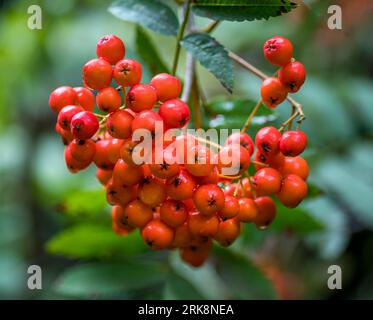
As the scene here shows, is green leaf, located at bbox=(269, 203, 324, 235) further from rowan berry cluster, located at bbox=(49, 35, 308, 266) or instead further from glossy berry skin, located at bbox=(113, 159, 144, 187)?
glossy berry skin, located at bbox=(113, 159, 144, 187)

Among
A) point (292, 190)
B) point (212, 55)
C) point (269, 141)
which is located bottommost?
point (292, 190)

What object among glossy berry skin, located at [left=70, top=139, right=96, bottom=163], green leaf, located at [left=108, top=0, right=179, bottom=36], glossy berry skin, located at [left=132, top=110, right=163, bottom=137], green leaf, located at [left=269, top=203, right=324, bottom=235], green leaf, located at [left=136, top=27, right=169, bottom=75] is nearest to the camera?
glossy berry skin, located at [left=132, top=110, right=163, bottom=137]

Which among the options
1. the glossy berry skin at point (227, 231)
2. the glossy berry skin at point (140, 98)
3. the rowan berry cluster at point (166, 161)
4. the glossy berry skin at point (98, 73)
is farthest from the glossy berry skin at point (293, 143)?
the glossy berry skin at point (98, 73)

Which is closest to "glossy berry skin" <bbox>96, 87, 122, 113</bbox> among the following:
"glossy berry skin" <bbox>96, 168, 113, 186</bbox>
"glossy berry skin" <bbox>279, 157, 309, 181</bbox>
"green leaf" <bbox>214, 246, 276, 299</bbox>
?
"glossy berry skin" <bbox>96, 168, 113, 186</bbox>

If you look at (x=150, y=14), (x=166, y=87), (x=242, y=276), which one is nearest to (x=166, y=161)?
(x=166, y=87)

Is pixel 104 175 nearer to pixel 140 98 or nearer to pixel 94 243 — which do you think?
pixel 140 98

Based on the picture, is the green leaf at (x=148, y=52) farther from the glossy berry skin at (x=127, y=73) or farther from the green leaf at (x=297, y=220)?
the green leaf at (x=297, y=220)

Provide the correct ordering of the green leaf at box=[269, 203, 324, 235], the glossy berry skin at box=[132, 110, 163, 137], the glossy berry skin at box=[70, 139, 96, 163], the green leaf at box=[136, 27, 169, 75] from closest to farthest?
1. the glossy berry skin at box=[132, 110, 163, 137]
2. the glossy berry skin at box=[70, 139, 96, 163]
3. the green leaf at box=[136, 27, 169, 75]
4. the green leaf at box=[269, 203, 324, 235]

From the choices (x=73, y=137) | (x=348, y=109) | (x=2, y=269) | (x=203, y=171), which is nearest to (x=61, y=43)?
(x=2, y=269)
